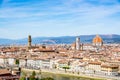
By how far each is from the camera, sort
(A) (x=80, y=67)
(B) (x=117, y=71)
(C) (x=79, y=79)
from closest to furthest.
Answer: (C) (x=79, y=79) < (B) (x=117, y=71) < (A) (x=80, y=67)

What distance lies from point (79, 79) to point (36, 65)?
12588 millimetres

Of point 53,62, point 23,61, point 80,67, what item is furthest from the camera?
point 23,61

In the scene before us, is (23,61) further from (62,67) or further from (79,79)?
(79,79)

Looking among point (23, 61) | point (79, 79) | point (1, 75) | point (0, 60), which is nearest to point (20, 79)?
point (1, 75)

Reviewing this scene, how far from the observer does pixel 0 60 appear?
4569 cm

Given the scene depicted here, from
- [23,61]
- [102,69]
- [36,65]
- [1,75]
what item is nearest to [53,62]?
[36,65]

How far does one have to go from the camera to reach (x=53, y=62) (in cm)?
3875

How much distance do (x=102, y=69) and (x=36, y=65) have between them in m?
10.6

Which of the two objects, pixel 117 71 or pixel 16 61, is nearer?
pixel 117 71

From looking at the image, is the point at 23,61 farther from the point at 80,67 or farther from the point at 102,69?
the point at 102,69

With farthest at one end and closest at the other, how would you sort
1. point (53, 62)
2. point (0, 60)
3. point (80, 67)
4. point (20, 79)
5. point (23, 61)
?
point (0, 60)
point (23, 61)
point (53, 62)
point (80, 67)
point (20, 79)

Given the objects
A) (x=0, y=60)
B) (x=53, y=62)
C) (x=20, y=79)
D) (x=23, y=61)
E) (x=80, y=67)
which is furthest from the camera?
(x=0, y=60)

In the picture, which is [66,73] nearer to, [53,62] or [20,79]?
[53,62]

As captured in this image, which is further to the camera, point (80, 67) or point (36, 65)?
point (36, 65)
